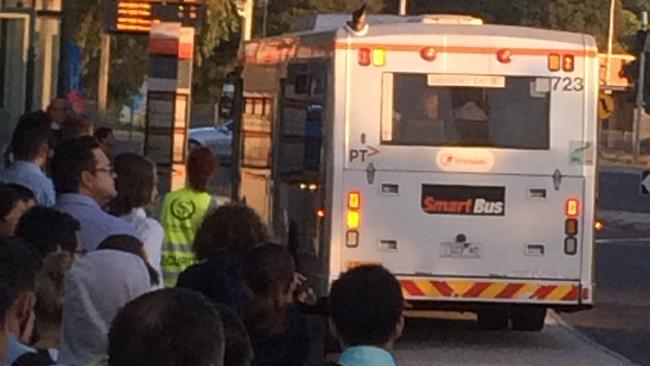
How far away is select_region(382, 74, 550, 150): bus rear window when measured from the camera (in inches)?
634

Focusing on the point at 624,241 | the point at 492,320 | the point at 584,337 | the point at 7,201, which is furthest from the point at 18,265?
the point at 624,241

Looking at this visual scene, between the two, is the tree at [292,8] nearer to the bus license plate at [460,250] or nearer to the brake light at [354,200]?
the bus license plate at [460,250]

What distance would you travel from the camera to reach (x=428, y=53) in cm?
1603

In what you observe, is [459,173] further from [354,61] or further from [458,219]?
[354,61]

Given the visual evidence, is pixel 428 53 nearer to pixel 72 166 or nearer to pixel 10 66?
pixel 10 66

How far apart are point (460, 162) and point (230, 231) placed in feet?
29.2

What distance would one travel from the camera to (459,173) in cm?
1617

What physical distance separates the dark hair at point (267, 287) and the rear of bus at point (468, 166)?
9161 millimetres

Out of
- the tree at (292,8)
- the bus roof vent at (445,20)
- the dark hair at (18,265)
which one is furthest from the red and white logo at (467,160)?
the tree at (292,8)

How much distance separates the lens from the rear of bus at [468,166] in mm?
15891

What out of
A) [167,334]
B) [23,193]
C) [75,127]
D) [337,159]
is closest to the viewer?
[167,334]

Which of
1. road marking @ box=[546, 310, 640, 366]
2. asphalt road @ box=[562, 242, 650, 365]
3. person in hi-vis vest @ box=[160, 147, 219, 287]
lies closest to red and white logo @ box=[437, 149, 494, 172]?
road marking @ box=[546, 310, 640, 366]

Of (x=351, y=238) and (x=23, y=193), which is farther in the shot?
(x=351, y=238)

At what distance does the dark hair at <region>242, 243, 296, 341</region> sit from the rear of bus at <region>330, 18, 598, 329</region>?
30.1ft
